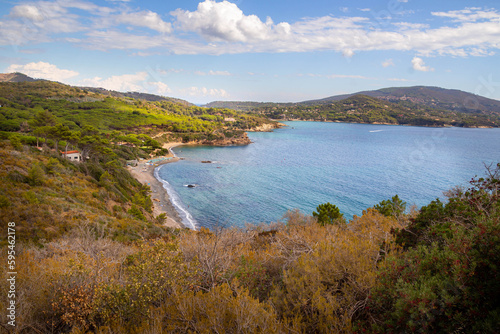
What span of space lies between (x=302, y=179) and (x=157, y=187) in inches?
1033

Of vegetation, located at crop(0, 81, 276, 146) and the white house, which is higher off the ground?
vegetation, located at crop(0, 81, 276, 146)

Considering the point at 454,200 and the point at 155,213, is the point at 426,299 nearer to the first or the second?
the point at 454,200

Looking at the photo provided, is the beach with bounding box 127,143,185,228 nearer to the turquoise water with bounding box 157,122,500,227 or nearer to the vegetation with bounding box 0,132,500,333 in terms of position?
the turquoise water with bounding box 157,122,500,227

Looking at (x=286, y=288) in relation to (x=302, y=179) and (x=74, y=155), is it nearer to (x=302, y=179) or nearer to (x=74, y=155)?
(x=74, y=155)

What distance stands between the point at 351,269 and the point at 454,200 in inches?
265

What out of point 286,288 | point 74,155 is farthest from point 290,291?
point 74,155

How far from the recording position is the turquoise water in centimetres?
3622

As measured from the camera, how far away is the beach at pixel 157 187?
105 feet

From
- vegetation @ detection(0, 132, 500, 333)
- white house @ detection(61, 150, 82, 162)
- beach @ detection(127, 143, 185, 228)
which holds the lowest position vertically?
beach @ detection(127, 143, 185, 228)

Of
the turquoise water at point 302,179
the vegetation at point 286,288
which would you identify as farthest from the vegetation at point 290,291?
the turquoise water at point 302,179

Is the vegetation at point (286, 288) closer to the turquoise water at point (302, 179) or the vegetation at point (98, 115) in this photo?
the turquoise water at point (302, 179)

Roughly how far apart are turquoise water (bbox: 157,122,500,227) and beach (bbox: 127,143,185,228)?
139cm

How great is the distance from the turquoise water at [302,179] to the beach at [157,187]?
54.6 inches

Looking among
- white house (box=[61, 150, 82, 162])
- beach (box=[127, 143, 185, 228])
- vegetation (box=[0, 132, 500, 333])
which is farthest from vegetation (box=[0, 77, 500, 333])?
white house (box=[61, 150, 82, 162])
